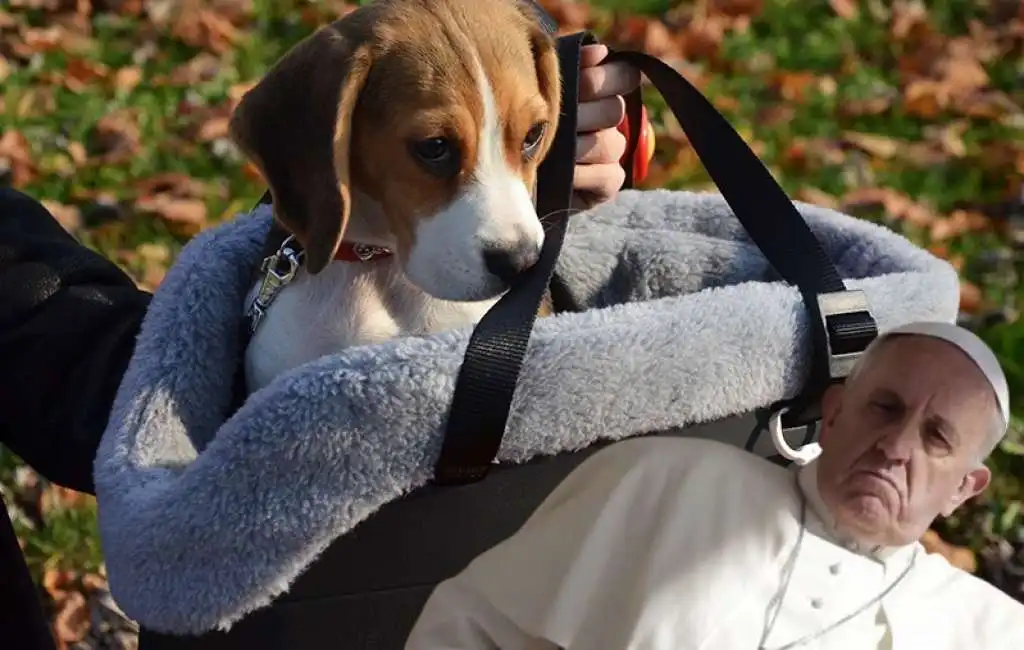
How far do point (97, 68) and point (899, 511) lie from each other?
3820 millimetres

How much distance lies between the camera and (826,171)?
4078 mm

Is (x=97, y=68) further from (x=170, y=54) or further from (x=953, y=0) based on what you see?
(x=953, y=0)

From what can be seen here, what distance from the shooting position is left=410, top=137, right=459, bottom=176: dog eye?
1.78 m

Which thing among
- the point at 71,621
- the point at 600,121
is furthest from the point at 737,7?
the point at 71,621

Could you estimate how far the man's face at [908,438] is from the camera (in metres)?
1.26

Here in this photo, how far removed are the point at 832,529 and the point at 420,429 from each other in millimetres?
457

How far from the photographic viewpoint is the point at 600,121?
7.07ft

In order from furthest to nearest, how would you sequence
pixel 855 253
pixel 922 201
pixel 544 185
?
1. pixel 922 201
2. pixel 855 253
3. pixel 544 185

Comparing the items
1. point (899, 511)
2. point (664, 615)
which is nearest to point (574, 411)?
point (664, 615)

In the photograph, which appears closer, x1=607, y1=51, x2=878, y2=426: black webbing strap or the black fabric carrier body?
the black fabric carrier body

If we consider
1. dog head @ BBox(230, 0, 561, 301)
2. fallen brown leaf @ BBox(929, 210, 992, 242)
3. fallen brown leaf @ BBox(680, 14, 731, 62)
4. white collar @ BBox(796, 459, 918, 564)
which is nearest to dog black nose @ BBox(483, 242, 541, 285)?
dog head @ BBox(230, 0, 561, 301)

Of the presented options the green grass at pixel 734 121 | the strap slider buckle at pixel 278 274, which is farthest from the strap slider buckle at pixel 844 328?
the green grass at pixel 734 121

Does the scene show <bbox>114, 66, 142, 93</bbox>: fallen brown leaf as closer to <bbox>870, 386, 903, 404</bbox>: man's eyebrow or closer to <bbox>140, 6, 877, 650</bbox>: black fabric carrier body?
<bbox>140, 6, 877, 650</bbox>: black fabric carrier body

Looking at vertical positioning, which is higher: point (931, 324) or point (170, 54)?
point (931, 324)
